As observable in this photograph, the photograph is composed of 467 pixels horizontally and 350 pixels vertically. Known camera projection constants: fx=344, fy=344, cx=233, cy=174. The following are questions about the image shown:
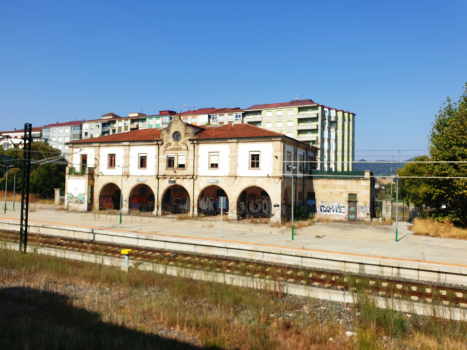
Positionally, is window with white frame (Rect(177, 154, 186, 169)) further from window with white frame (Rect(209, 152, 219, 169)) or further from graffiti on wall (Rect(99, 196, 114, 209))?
graffiti on wall (Rect(99, 196, 114, 209))

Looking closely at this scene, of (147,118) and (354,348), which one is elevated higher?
(147,118)

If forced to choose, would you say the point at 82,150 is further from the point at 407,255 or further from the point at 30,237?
the point at 407,255

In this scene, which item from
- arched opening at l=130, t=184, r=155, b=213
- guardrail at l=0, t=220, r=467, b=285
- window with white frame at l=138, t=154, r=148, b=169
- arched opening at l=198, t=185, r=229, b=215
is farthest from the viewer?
arched opening at l=130, t=184, r=155, b=213

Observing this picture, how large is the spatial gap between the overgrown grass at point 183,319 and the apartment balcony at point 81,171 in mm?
30380

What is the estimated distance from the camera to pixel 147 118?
96250 mm

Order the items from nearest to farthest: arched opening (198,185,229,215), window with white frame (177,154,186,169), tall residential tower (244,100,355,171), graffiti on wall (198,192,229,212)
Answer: window with white frame (177,154,186,169), arched opening (198,185,229,215), graffiti on wall (198,192,229,212), tall residential tower (244,100,355,171)

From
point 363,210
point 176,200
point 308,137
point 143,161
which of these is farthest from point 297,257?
point 308,137

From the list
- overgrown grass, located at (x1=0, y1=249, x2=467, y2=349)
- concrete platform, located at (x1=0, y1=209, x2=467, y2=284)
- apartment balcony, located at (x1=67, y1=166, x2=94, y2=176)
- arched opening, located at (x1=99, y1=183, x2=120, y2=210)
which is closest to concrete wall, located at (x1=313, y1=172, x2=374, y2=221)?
concrete platform, located at (x1=0, y1=209, x2=467, y2=284)

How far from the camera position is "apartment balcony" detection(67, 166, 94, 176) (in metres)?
41.4

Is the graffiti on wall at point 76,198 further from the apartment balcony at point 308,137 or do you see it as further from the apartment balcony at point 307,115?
the apartment balcony at point 307,115

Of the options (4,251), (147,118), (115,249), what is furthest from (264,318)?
(147,118)

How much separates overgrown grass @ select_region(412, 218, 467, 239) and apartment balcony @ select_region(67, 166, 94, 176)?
3503 centimetres

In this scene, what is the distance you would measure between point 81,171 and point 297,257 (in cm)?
3405

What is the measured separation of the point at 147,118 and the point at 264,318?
304 feet
